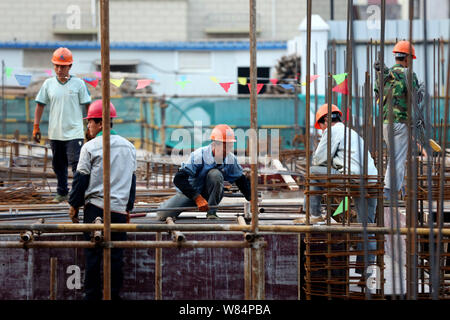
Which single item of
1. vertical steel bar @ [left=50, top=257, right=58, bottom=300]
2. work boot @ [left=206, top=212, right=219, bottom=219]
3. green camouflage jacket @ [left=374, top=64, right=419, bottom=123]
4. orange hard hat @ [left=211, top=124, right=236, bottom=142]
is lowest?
vertical steel bar @ [left=50, top=257, right=58, bottom=300]

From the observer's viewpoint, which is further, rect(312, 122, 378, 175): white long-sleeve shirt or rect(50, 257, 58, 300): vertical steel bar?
→ rect(312, 122, 378, 175): white long-sleeve shirt

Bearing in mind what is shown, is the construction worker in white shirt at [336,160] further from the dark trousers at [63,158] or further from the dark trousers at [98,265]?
the dark trousers at [63,158]

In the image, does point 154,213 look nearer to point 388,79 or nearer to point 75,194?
point 75,194

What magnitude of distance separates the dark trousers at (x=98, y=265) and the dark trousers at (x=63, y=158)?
2.28 metres

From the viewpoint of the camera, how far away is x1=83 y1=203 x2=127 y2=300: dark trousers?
675 centimetres

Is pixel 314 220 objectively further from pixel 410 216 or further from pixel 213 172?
pixel 410 216

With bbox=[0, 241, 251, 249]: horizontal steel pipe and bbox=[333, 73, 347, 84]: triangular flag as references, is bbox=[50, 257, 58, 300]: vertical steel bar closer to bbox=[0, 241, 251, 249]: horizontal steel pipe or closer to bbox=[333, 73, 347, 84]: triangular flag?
bbox=[0, 241, 251, 249]: horizontal steel pipe

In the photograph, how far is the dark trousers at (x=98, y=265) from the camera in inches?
266

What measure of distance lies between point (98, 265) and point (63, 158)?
2.90m

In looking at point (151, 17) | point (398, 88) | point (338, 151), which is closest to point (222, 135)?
point (338, 151)

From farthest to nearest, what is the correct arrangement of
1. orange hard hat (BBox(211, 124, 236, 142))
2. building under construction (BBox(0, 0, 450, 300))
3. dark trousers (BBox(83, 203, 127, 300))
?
orange hard hat (BBox(211, 124, 236, 142)) → dark trousers (BBox(83, 203, 127, 300)) → building under construction (BBox(0, 0, 450, 300))

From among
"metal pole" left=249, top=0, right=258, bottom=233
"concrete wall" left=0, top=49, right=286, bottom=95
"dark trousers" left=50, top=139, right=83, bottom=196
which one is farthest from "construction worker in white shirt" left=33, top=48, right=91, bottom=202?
"concrete wall" left=0, top=49, right=286, bottom=95

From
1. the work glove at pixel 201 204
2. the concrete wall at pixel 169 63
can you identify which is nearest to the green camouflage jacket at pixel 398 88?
the work glove at pixel 201 204
